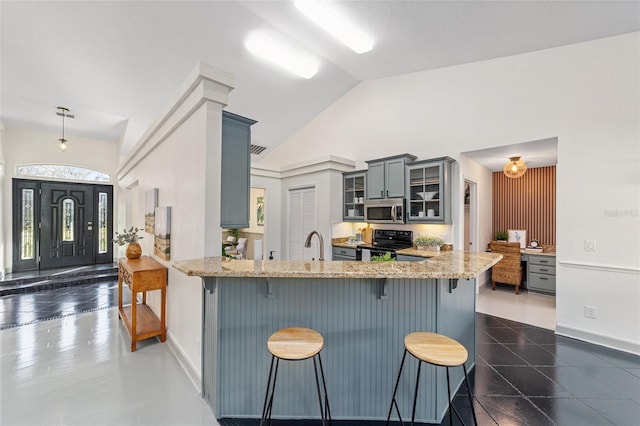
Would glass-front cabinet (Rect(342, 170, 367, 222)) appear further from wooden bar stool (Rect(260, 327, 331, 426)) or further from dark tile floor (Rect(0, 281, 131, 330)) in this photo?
dark tile floor (Rect(0, 281, 131, 330))

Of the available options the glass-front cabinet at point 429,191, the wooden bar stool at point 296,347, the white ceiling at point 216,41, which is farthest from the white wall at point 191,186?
the glass-front cabinet at point 429,191

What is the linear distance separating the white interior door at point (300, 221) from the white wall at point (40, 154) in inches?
183

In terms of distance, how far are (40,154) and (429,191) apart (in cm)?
800

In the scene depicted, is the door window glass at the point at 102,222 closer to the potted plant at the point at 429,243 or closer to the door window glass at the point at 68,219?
the door window glass at the point at 68,219

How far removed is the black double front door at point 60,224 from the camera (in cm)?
566

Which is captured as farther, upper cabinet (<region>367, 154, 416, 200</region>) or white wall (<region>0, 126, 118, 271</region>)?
white wall (<region>0, 126, 118, 271</region>)

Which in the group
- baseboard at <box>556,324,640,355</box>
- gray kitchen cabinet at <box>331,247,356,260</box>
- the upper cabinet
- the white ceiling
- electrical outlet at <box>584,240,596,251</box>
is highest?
the white ceiling

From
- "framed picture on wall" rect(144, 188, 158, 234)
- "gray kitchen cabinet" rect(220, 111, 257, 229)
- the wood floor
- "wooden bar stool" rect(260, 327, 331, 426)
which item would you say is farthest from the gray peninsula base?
"framed picture on wall" rect(144, 188, 158, 234)

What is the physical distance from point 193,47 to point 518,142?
4.66 meters

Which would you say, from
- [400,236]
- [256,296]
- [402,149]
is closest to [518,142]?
[402,149]

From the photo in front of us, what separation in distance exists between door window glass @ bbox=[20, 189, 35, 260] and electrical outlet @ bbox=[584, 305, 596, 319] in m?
9.62

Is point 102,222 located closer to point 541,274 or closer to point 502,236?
point 502,236

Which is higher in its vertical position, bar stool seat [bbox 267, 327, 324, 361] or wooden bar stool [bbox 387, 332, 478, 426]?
bar stool seat [bbox 267, 327, 324, 361]

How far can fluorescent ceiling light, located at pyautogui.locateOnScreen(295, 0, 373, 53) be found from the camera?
311 centimetres
